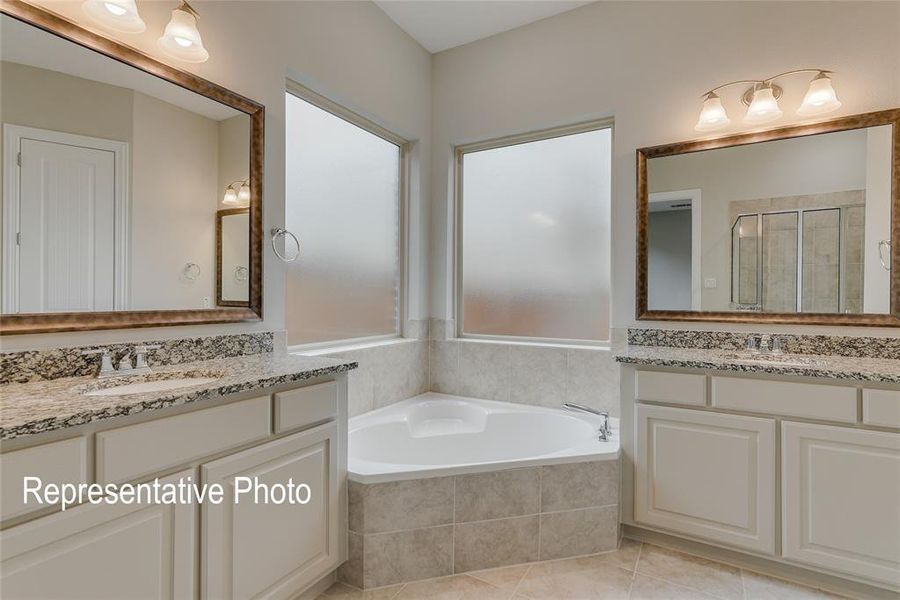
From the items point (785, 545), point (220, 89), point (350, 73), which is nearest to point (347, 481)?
point (220, 89)

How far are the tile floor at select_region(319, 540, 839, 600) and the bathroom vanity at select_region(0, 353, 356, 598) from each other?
42 cm

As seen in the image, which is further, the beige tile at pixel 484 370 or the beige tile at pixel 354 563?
the beige tile at pixel 484 370

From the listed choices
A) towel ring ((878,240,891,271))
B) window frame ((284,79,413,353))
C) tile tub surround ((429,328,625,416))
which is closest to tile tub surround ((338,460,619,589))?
tile tub surround ((429,328,625,416))

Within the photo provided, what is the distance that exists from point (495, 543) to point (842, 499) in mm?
1367

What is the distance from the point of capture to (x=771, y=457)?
1.79m

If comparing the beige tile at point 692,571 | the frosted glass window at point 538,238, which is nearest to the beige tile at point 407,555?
the beige tile at point 692,571

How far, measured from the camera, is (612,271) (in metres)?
2.59

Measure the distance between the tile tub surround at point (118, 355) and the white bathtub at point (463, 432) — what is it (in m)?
0.74

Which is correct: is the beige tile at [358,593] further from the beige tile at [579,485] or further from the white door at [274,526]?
the beige tile at [579,485]

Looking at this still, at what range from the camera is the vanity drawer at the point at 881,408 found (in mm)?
1600

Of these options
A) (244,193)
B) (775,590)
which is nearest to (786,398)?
(775,590)

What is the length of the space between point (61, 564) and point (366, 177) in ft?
7.62

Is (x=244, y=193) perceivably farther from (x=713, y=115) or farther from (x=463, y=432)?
(x=713, y=115)

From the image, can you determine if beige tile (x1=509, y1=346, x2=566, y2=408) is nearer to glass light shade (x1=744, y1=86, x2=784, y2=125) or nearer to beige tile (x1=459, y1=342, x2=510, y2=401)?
beige tile (x1=459, y1=342, x2=510, y2=401)
